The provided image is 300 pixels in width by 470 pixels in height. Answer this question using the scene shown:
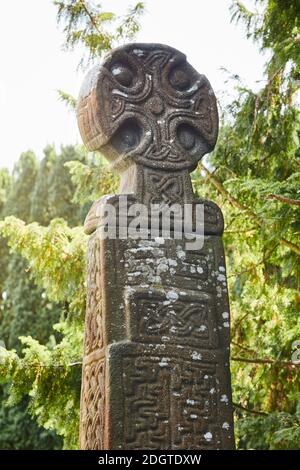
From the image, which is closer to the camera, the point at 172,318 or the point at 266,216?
the point at 172,318

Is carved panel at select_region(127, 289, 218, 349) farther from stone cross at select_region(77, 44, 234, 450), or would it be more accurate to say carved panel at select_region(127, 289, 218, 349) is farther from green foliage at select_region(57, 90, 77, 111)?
green foliage at select_region(57, 90, 77, 111)

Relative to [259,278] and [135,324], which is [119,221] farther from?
[259,278]

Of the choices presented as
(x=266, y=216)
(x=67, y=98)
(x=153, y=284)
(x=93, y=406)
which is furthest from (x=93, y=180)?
(x=93, y=406)

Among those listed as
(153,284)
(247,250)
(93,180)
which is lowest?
(153,284)

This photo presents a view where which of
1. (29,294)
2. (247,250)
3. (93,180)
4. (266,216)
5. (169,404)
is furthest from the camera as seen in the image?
(29,294)

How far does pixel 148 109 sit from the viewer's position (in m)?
4.55

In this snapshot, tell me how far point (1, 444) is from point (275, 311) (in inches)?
437

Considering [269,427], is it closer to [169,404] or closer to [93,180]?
[169,404]

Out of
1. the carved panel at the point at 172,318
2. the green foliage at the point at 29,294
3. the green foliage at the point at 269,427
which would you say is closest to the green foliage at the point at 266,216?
the green foliage at the point at 269,427

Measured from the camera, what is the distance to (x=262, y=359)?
762 cm

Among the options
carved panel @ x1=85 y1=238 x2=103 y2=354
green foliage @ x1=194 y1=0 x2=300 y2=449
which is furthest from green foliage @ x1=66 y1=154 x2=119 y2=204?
carved panel @ x1=85 y1=238 x2=103 y2=354

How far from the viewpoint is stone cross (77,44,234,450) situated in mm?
3875

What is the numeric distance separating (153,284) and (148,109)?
1.16 meters

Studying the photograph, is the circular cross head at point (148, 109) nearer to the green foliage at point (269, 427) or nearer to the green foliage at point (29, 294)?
the green foliage at point (269, 427)
